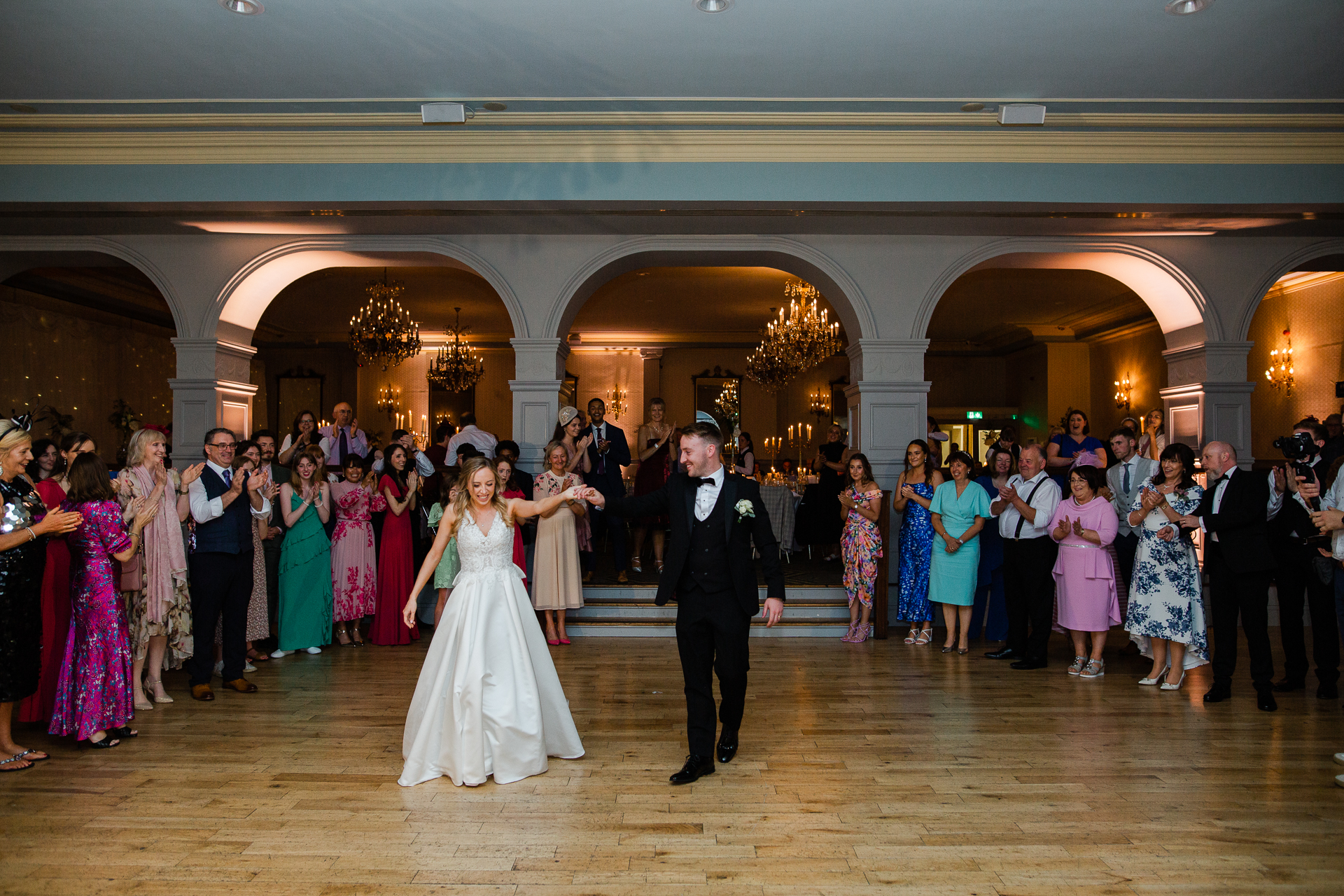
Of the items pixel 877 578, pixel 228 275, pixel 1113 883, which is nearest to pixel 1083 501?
pixel 877 578

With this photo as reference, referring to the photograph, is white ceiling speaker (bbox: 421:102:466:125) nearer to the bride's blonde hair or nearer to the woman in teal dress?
the bride's blonde hair

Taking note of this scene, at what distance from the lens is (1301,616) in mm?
5574

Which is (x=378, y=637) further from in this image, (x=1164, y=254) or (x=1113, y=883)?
(x=1164, y=254)

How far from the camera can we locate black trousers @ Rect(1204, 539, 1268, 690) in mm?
5109

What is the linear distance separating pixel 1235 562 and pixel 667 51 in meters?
4.58

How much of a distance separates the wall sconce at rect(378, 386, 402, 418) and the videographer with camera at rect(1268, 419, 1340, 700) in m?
13.3

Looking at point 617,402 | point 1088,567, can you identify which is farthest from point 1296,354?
point 617,402

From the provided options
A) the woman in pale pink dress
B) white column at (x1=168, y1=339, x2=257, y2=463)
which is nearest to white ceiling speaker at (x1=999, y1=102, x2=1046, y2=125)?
the woman in pale pink dress

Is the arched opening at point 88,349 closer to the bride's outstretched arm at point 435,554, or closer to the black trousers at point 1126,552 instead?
the bride's outstretched arm at point 435,554

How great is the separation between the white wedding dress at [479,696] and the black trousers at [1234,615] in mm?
4105

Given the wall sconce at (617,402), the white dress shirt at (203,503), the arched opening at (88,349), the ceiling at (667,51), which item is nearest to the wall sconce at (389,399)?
the arched opening at (88,349)

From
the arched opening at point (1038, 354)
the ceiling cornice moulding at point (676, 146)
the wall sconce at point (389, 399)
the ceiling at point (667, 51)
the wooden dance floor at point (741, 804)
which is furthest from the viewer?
the wall sconce at point (389, 399)

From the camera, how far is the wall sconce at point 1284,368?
34.4 ft

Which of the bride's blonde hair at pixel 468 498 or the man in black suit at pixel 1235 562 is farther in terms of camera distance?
the man in black suit at pixel 1235 562
